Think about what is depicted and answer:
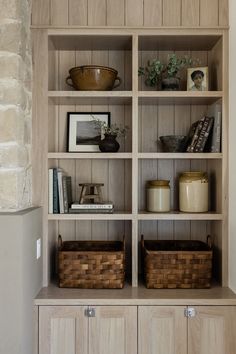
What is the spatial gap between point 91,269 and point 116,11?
1.58 metres

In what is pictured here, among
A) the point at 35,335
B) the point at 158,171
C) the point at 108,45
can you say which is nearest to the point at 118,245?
the point at 158,171

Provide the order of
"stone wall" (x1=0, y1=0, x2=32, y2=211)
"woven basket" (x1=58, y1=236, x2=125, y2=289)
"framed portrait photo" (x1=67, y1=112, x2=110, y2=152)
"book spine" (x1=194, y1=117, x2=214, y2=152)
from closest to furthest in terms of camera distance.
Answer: "stone wall" (x1=0, y1=0, x2=32, y2=211) → "woven basket" (x1=58, y1=236, x2=125, y2=289) → "book spine" (x1=194, y1=117, x2=214, y2=152) → "framed portrait photo" (x1=67, y1=112, x2=110, y2=152)

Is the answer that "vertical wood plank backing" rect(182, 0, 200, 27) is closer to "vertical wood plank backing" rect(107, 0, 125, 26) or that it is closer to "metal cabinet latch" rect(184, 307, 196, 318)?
"vertical wood plank backing" rect(107, 0, 125, 26)

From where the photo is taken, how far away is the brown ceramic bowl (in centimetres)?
218

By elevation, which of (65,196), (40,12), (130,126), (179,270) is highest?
(40,12)

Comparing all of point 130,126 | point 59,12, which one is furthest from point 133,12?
point 130,126

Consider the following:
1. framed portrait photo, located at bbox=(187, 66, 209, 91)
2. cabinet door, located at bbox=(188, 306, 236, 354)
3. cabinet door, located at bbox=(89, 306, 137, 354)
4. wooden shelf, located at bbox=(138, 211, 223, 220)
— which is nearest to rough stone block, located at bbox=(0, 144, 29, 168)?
wooden shelf, located at bbox=(138, 211, 223, 220)

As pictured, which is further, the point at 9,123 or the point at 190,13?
the point at 190,13

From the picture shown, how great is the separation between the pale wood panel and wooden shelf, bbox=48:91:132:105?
43cm

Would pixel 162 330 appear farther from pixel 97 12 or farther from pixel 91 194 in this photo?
pixel 97 12

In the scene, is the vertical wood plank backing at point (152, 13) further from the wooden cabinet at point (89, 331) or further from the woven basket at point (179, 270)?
the wooden cabinet at point (89, 331)

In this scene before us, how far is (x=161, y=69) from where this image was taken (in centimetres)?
229

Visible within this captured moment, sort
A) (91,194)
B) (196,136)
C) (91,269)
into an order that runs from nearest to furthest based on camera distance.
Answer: (91,269) < (196,136) < (91,194)

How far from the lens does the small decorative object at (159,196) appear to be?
90.1 inches
